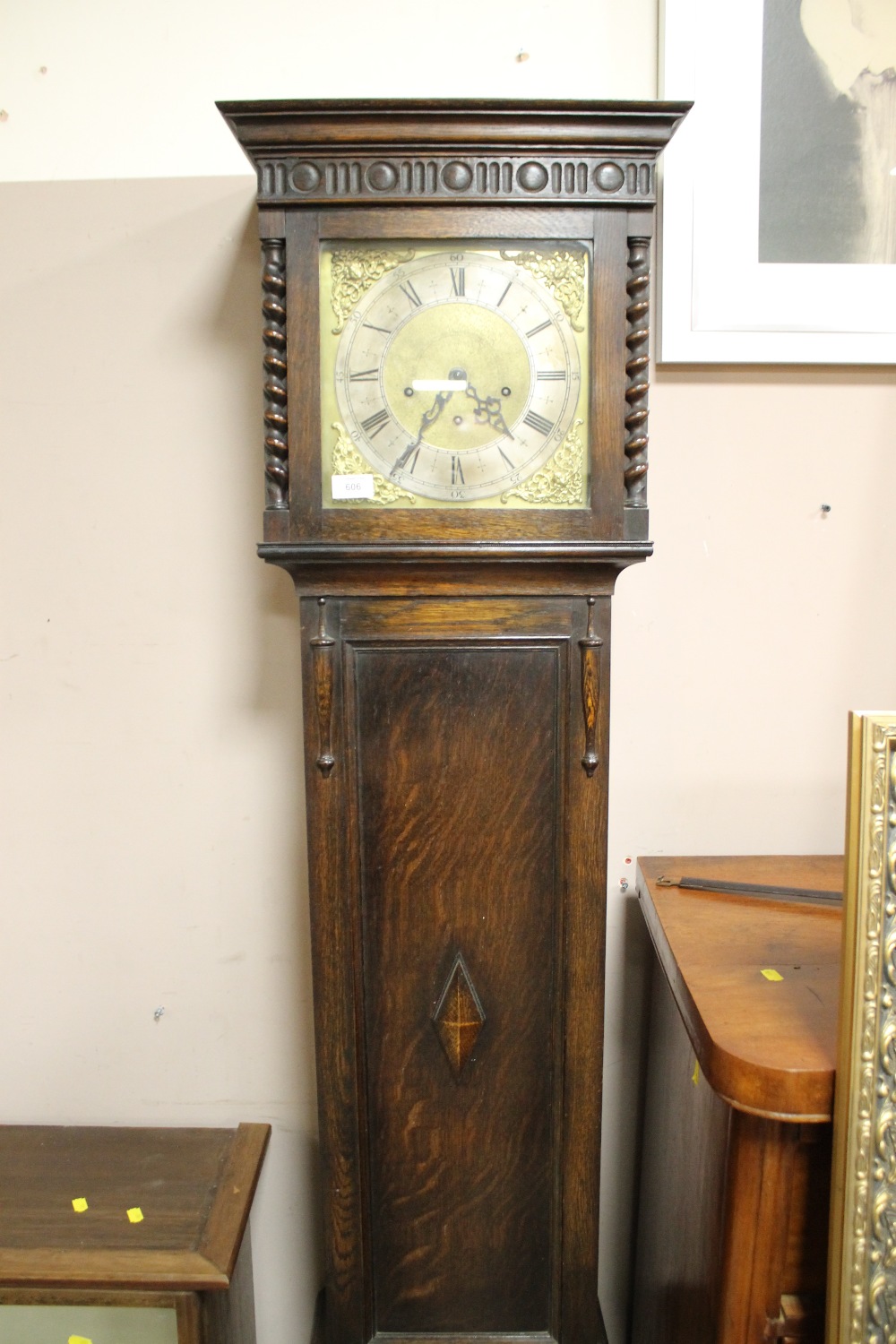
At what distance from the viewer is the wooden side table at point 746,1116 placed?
0.77 meters

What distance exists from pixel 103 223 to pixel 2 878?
35.9 inches

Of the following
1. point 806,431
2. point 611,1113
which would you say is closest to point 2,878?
point 611,1113

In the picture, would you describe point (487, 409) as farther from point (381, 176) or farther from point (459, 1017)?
point (459, 1017)

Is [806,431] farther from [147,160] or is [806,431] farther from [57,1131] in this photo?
[57,1131]

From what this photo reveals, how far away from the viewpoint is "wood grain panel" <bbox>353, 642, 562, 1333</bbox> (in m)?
0.96

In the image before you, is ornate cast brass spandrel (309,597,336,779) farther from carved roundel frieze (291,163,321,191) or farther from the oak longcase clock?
carved roundel frieze (291,163,321,191)

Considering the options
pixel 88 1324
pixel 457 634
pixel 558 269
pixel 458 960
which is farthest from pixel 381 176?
pixel 88 1324

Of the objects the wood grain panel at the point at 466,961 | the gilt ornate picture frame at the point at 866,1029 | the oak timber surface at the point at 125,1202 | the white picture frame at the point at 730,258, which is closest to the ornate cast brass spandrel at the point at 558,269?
the white picture frame at the point at 730,258

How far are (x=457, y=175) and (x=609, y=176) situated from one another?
16 cm

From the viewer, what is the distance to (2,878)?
4.02 ft

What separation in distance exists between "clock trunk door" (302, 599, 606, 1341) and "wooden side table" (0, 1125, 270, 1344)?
15 cm

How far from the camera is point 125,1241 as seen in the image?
3.34 feet

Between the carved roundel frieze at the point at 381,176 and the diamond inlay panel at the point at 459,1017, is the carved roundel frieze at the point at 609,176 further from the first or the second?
the diamond inlay panel at the point at 459,1017

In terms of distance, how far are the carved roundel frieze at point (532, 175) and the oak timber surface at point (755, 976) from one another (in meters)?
0.83
